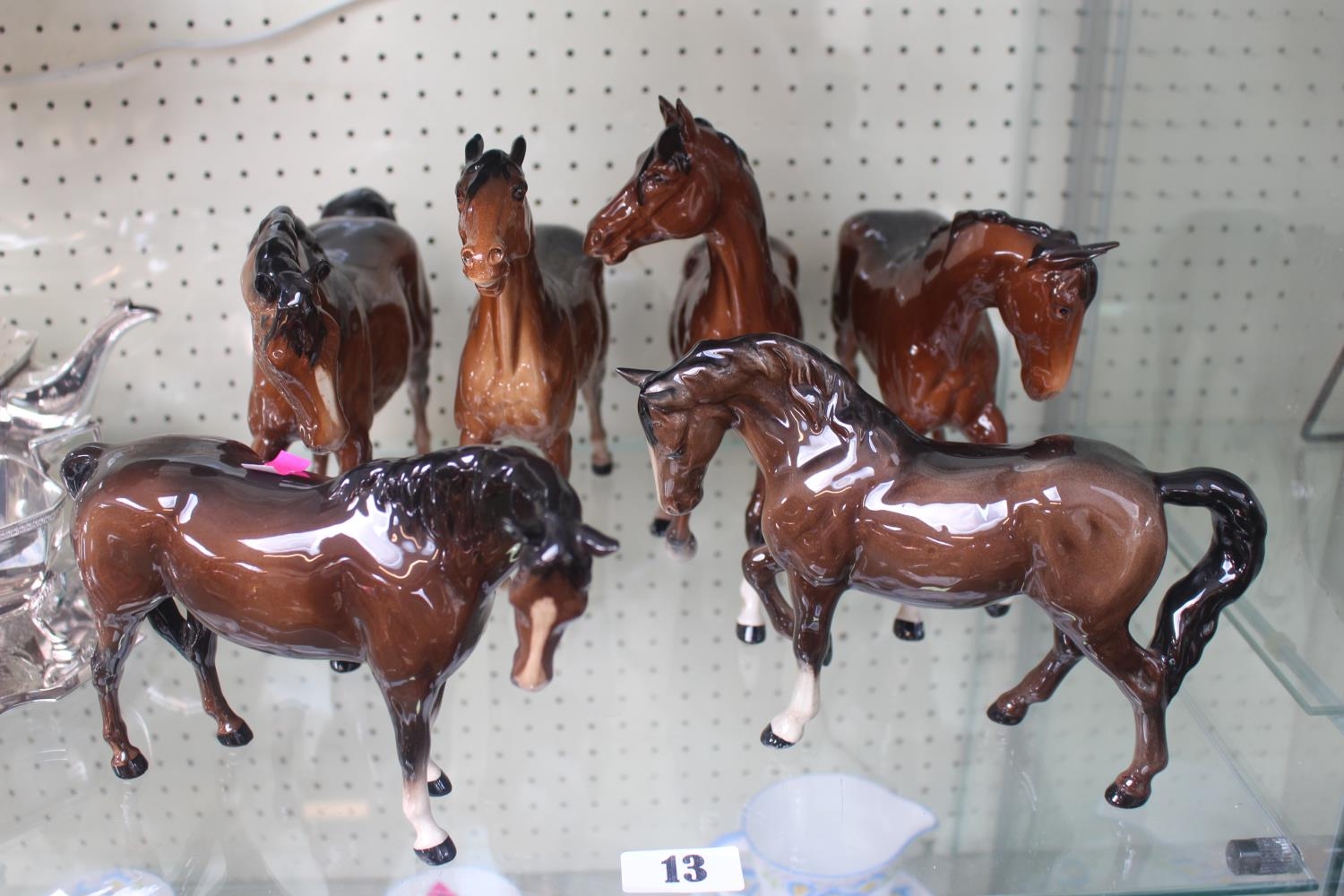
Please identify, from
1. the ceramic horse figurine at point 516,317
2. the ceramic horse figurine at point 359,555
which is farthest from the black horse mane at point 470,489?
the ceramic horse figurine at point 516,317

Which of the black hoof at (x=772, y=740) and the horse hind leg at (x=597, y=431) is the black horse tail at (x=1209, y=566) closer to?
the black hoof at (x=772, y=740)

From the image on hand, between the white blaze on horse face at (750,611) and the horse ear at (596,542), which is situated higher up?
the horse ear at (596,542)

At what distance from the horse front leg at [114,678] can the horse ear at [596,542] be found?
17.9 inches

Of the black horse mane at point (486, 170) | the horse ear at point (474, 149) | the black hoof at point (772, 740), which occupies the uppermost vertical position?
the horse ear at point (474, 149)

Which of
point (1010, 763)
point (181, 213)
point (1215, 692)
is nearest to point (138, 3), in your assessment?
point (181, 213)

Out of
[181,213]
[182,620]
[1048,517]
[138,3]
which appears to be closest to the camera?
[1048,517]

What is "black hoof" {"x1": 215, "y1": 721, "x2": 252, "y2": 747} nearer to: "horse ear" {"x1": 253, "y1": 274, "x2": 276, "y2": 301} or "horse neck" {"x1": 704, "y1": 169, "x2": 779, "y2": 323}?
"horse ear" {"x1": 253, "y1": 274, "x2": 276, "y2": 301}

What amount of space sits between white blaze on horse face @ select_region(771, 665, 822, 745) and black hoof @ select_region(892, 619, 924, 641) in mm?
238

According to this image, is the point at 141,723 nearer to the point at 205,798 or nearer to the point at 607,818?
the point at 205,798

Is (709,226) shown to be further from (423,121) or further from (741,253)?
(423,121)

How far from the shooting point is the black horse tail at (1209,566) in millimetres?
965

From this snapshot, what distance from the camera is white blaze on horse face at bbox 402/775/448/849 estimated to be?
3.25 ft

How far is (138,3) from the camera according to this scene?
1388mm

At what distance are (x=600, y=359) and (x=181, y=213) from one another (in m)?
0.60
